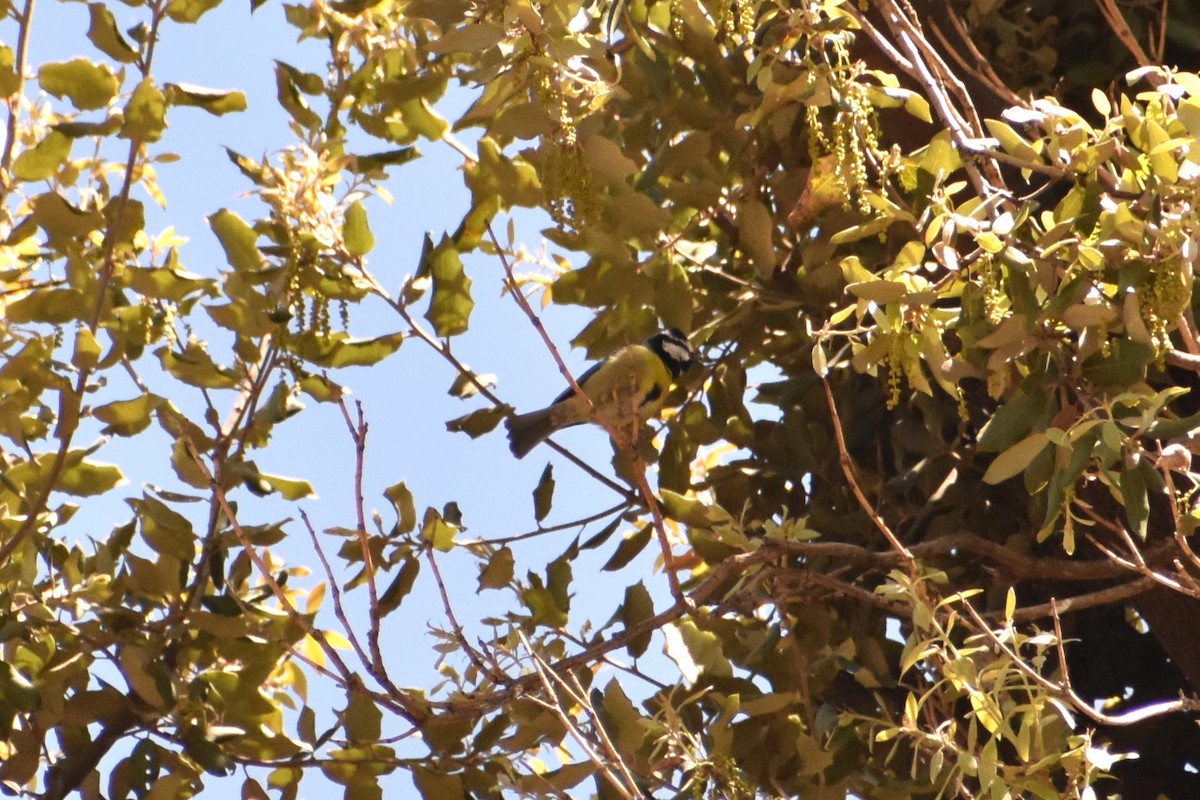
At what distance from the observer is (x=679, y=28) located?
7.02 ft

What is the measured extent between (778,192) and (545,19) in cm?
82

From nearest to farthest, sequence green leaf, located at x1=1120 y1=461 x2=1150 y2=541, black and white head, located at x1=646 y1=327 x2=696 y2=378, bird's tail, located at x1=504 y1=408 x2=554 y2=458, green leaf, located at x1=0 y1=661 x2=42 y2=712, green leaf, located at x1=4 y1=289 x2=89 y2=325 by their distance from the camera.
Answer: green leaf, located at x1=1120 y1=461 x2=1150 y2=541
green leaf, located at x1=0 y1=661 x2=42 y2=712
green leaf, located at x1=4 y1=289 x2=89 y2=325
black and white head, located at x1=646 y1=327 x2=696 y2=378
bird's tail, located at x1=504 y1=408 x2=554 y2=458

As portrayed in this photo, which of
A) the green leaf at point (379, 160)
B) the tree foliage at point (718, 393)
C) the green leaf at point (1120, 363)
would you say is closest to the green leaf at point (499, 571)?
the tree foliage at point (718, 393)

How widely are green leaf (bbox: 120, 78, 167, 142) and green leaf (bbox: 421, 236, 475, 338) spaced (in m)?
0.47

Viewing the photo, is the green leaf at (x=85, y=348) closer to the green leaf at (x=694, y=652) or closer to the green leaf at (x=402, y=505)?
the green leaf at (x=402, y=505)

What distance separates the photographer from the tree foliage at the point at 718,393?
1.59 m

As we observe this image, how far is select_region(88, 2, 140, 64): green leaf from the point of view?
2.04m

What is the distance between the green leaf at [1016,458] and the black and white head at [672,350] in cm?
119

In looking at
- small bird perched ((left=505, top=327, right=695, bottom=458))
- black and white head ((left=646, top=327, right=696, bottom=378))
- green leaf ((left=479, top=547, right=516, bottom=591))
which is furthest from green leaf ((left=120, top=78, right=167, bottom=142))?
black and white head ((left=646, top=327, right=696, bottom=378))

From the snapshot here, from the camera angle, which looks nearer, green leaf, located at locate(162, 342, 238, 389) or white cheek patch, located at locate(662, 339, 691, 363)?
green leaf, located at locate(162, 342, 238, 389)

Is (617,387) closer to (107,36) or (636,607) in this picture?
(636,607)

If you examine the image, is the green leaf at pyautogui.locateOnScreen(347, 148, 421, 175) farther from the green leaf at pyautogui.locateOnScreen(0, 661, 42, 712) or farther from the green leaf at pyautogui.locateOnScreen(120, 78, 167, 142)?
the green leaf at pyautogui.locateOnScreen(0, 661, 42, 712)

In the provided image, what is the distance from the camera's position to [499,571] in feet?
7.35

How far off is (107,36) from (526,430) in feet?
5.09
